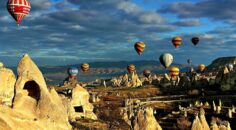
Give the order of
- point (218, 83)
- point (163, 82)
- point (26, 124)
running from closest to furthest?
1. point (26, 124)
2. point (218, 83)
3. point (163, 82)

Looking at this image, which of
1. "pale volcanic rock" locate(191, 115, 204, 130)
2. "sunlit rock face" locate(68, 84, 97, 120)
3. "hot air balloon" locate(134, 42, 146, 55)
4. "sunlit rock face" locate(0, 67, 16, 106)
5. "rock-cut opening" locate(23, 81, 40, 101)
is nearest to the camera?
"rock-cut opening" locate(23, 81, 40, 101)

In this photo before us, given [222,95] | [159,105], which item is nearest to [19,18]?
[159,105]

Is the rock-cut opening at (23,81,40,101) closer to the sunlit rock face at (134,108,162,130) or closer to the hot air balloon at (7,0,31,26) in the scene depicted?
the sunlit rock face at (134,108,162,130)

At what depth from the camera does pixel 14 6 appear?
59.3 meters

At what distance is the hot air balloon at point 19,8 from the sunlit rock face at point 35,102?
1570 inches

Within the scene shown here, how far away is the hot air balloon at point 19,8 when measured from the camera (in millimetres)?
59156

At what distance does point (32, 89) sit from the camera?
20625 millimetres

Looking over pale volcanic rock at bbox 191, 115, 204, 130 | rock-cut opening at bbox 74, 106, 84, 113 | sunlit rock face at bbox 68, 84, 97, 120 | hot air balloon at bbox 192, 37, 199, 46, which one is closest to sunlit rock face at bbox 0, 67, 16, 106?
pale volcanic rock at bbox 191, 115, 204, 130

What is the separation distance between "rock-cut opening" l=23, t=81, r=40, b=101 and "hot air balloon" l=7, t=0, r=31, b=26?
40339 millimetres

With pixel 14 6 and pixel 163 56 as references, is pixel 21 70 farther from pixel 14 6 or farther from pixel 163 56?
pixel 163 56

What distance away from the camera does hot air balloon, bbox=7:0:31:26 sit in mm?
59156

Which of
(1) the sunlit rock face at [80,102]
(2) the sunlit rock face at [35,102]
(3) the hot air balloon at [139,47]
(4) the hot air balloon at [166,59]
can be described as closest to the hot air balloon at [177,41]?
(4) the hot air balloon at [166,59]

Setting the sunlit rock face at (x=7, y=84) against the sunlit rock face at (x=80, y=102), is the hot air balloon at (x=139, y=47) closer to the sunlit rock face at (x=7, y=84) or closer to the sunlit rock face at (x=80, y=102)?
the sunlit rock face at (x=80, y=102)

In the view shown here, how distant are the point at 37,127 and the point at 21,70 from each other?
404 centimetres
